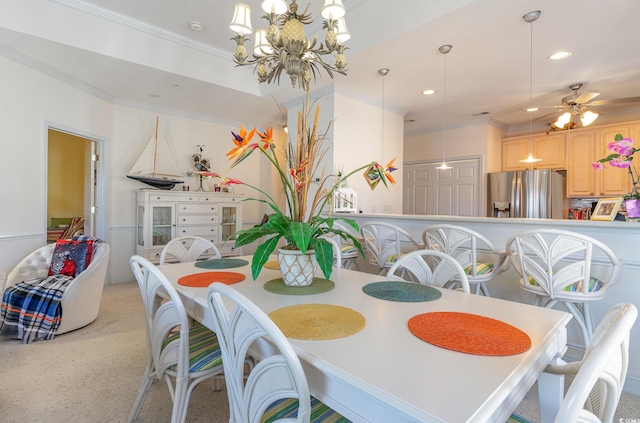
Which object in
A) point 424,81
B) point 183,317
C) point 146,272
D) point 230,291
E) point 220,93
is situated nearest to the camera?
point 230,291

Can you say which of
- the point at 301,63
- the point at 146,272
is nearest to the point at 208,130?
the point at 301,63

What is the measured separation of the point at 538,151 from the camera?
488 centimetres

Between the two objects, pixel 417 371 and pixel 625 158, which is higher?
pixel 625 158

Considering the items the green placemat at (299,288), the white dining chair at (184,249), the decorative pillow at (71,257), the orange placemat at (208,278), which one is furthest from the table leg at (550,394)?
the decorative pillow at (71,257)

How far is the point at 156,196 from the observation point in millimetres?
4191

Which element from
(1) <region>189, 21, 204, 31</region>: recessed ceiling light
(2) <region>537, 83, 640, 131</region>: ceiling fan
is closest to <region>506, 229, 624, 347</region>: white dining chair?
(2) <region>537, 83, 640, 131</region>: ceiling fan

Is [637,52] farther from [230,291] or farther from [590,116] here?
[230,291]

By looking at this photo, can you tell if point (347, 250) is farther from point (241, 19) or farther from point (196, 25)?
point (196, 25)

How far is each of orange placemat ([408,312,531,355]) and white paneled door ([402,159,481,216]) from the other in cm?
460

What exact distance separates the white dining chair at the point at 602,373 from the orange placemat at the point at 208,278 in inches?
52.2

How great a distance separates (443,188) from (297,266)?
15.6ft

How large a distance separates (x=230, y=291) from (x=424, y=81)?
3527 millimetres

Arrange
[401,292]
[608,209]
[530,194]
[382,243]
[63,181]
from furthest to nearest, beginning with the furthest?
[63,181] → [530,194] → [382,243] → [608,209] → [401,292]

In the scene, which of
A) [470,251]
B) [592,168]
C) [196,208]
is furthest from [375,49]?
[592,168]
